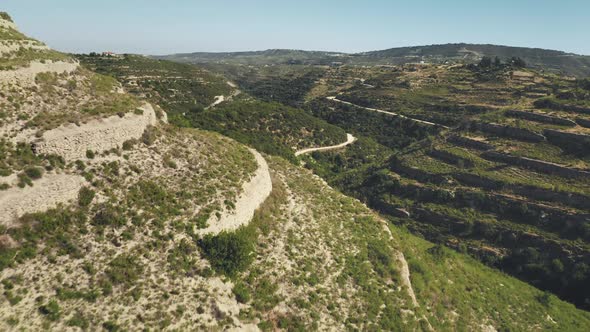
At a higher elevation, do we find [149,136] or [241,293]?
[149,136]

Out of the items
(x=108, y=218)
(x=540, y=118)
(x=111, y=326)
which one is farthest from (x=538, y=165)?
(x=111, y=326)

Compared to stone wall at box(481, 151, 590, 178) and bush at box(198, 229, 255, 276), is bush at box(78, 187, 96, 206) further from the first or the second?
stone wall at box(481, 151, 590, 178)

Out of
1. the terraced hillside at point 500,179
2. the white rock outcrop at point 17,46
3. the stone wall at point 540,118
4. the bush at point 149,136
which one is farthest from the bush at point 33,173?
the stone wall at point 540,118

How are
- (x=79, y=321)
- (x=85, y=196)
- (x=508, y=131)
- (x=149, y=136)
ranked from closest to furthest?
1. (x=79, y=321)
2. (x=85, y=196)
3. (x=149, y=136)
4. (x=508, y=131)

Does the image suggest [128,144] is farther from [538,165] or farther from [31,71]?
[538,165]

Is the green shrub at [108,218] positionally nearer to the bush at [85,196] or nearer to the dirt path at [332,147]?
the bush at [85,196]

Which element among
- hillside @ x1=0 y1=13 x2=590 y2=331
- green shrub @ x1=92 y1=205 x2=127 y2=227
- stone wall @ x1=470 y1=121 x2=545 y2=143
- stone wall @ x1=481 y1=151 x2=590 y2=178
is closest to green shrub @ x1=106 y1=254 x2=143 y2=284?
hillside @ x1=0 y1=13 x2=590 y2=331
